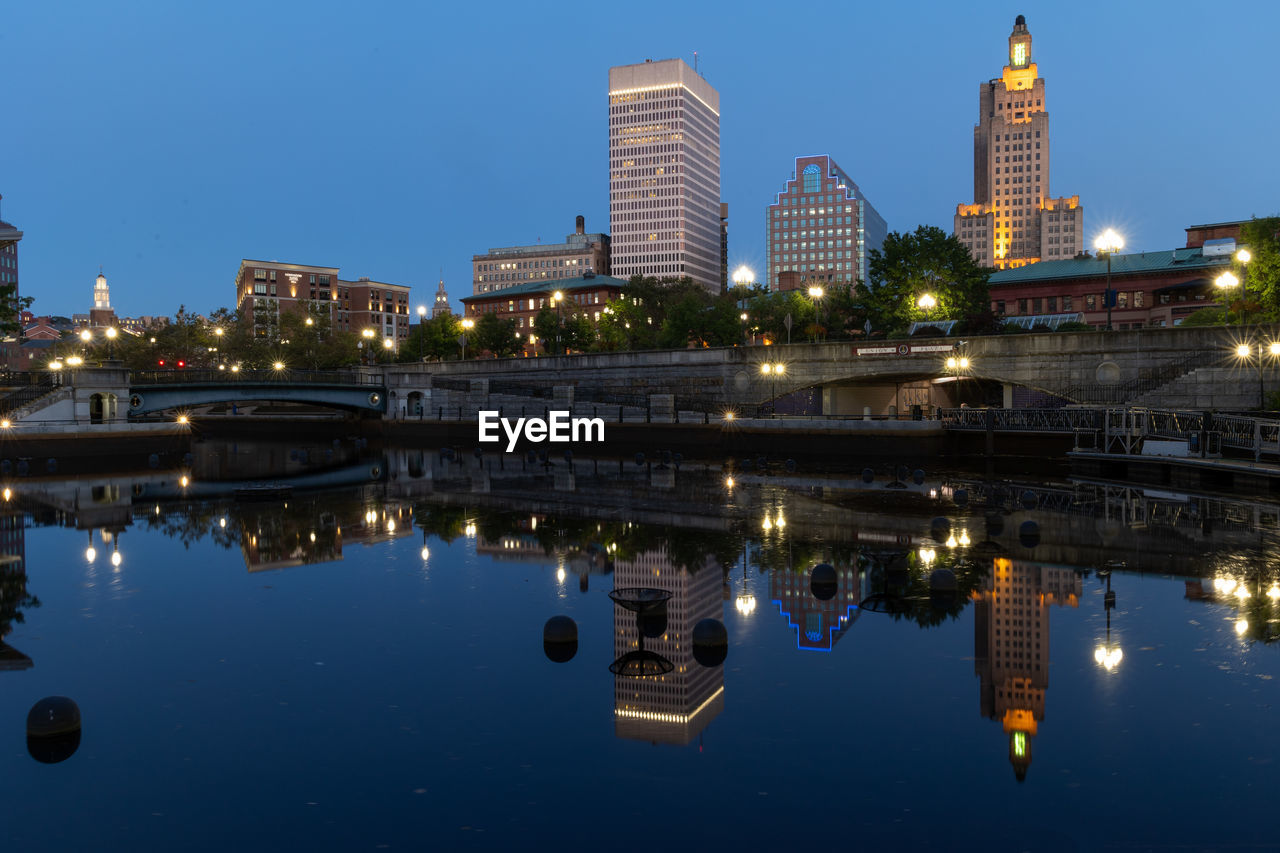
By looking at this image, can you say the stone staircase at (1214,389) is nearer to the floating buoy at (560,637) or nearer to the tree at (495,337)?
the floating buoy at (560,637)

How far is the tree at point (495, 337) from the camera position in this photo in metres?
125

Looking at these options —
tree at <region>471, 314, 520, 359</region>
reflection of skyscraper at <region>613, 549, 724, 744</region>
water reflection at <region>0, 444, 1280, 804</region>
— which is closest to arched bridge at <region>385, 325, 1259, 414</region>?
water reflection at <region>0, 444, 1280, 804</region>

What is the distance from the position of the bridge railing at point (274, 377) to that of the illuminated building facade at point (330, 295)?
198 ft

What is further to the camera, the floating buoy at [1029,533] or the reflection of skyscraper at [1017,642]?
the floating buoy at [1029,533]

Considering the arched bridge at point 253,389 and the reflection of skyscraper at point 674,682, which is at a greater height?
the arched bridge at point 253,389

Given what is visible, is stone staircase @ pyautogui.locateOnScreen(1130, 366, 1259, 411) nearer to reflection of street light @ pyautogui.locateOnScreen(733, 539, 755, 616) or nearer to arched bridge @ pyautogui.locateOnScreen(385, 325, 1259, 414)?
arched bridge @ pyautogui.locateOnScreen(385, 325, 1259, 414)

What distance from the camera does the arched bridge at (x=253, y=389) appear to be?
6031 cm

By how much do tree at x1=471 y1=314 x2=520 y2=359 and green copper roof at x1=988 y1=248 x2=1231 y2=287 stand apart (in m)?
65.9

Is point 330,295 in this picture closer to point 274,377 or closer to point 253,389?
point 274,377

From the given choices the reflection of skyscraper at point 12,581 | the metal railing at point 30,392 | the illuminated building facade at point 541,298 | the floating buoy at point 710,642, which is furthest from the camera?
the illuminated building facade at point 541,298

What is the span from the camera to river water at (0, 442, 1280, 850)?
8.52 m

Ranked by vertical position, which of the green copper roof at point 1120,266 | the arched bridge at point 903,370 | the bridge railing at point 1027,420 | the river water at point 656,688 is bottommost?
the river water at point 656,688

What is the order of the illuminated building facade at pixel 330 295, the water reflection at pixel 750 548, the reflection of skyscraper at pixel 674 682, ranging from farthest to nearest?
the illuminated building facade at pixel 330 295
the water reflection at pixel 750 548
the reflection of skyscraper at pixel 674 682

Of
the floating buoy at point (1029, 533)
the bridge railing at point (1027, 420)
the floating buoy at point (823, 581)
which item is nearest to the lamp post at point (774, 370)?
the bridge railing at point (1027, 420)
